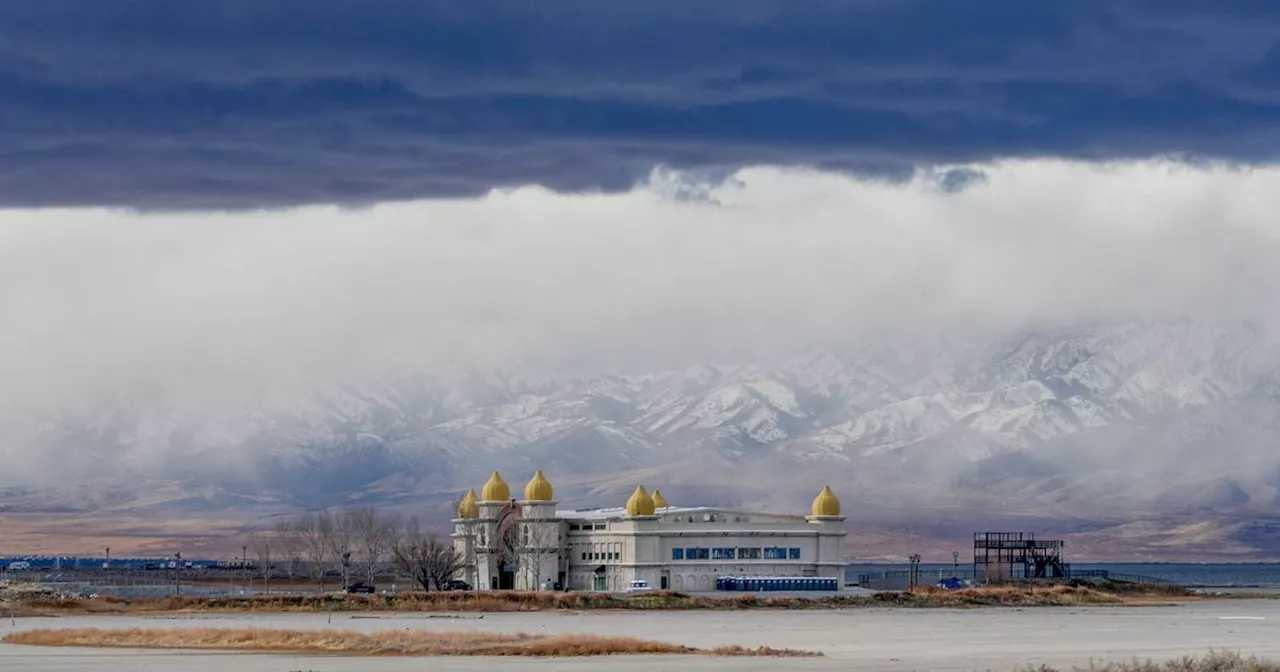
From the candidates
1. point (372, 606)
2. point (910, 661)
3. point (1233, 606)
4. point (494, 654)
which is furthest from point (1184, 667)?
point (1233, 606)

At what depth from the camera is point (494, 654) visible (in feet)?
313

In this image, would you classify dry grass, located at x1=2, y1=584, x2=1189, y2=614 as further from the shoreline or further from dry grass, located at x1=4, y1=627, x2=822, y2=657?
dry grass, located at x1=4, y1=627, x2=822, y2=657

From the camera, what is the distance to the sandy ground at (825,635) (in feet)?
288

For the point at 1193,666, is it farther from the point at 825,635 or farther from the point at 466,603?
the point at 466,603

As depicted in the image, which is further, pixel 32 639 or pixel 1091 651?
pixel 32 639

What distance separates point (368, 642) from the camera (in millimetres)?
100812

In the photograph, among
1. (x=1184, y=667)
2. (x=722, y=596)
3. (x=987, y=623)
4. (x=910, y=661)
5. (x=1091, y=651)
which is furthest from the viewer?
(x=722, y=596)

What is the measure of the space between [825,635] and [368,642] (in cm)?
2851

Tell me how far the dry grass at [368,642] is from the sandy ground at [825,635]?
3898 mm

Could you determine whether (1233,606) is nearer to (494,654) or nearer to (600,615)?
(600,615)

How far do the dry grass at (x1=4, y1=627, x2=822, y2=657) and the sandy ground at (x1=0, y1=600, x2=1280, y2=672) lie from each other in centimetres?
390

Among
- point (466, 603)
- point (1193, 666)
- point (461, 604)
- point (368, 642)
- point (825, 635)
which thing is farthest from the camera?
point (466, 603)

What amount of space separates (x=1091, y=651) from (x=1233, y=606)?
314 feet

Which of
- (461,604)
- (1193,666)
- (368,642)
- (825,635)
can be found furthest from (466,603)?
(1193,666)
